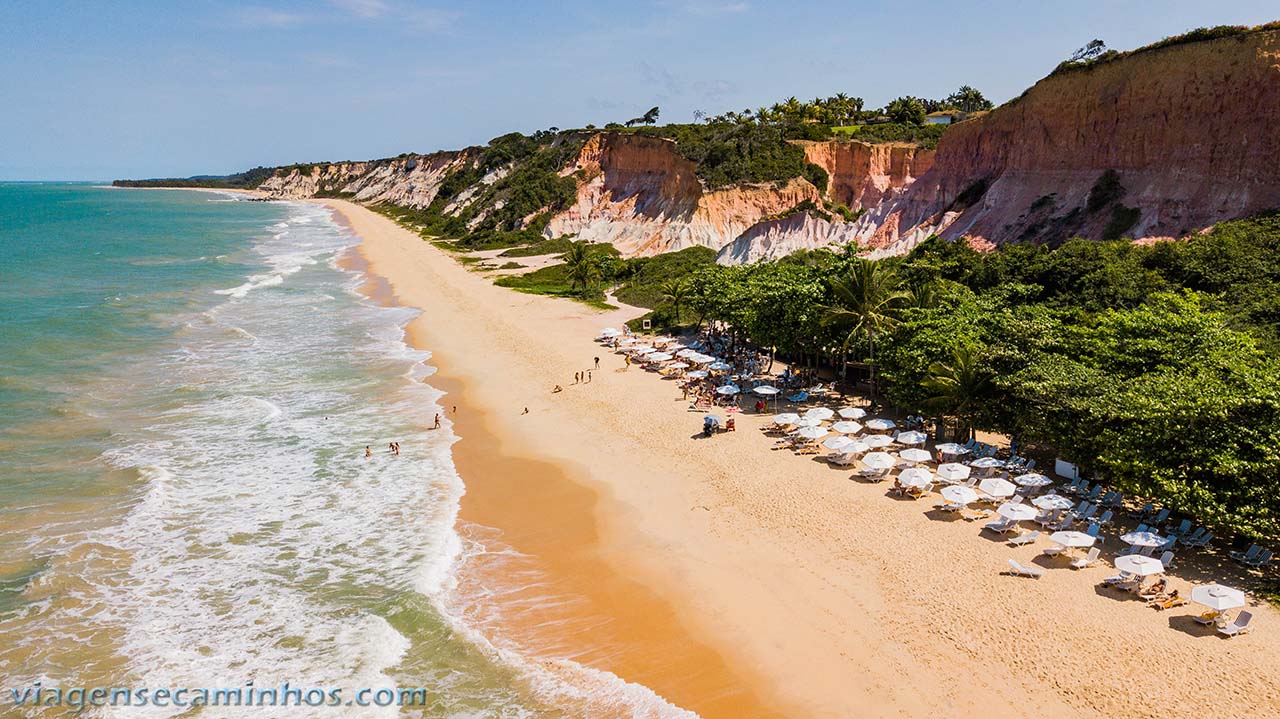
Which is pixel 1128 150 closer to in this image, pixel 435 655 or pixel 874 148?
pixel 874 148

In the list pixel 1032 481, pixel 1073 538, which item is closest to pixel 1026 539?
pixel 1073 538

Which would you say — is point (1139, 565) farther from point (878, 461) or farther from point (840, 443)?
point (840, 443)

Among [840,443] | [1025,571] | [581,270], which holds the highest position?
[581,270]

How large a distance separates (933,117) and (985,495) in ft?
252

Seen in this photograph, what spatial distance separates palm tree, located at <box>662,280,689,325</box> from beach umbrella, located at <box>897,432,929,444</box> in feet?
62.6

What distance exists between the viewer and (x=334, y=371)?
3444cm

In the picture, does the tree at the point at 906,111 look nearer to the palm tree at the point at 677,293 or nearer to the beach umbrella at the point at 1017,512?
the palm tree at the point at 677,293

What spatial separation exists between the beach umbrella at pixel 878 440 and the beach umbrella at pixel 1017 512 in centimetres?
464

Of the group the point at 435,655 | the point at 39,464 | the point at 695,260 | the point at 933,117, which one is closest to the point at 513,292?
the point at 695,260

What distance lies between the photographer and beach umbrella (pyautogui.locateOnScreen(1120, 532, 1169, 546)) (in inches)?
643

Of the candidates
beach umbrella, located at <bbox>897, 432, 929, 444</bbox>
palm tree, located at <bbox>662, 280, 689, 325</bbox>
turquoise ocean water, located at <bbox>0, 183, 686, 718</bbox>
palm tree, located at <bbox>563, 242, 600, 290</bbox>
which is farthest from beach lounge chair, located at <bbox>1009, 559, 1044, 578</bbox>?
palm tree, located at <bbox>563, 242, 600, 290</bbox>

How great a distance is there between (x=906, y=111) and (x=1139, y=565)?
238 ft

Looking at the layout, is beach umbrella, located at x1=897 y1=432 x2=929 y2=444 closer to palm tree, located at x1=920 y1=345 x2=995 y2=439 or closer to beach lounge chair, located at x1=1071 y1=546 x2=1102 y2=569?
palm tree, located at x1=920 y1=345 x2=995 y2=439

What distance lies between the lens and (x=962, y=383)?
74.7 ft
